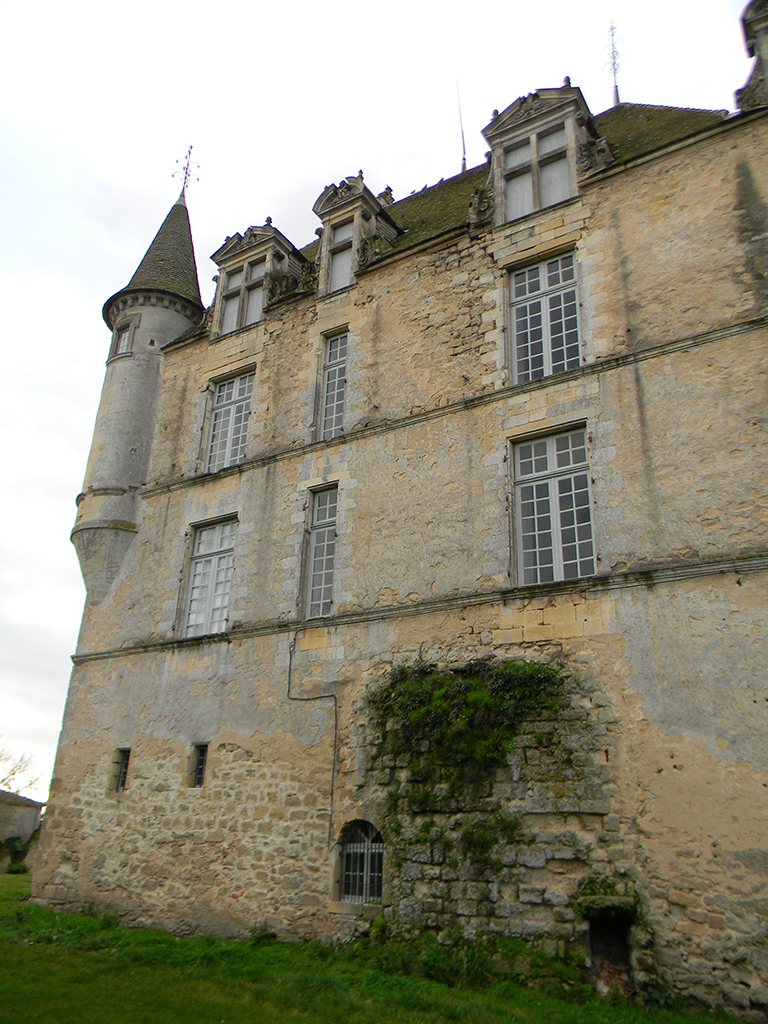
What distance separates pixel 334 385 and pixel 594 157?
4.86m

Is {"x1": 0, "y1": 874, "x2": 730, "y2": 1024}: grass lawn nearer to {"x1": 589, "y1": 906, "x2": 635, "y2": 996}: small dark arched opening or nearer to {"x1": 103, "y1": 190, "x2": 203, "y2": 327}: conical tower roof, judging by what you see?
{"x1": 589, "y1": 906, "x2": 635, "y2": 996}: small dark arched opening

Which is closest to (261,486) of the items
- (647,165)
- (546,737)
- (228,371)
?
(228,371)

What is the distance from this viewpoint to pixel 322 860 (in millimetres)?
8953

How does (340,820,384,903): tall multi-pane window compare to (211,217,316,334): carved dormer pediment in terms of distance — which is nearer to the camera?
(340,820,384,903): tall multi-pane window

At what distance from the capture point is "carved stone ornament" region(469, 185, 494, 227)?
1116cm

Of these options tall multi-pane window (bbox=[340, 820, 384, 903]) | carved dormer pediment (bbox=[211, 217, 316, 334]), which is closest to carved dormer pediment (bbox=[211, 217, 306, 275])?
carved dormer pediment (bbox=[211, 217, 316, 334])

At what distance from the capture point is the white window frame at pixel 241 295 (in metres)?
13.9

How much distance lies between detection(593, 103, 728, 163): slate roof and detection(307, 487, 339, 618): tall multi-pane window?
6029 millimetres

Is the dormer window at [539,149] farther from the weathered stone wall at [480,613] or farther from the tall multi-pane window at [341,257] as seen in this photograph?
the tall multi-pane window at [341,257]

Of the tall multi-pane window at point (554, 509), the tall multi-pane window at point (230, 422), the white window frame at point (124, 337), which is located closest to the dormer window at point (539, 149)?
the tall multi-pane window at point (554, 509)

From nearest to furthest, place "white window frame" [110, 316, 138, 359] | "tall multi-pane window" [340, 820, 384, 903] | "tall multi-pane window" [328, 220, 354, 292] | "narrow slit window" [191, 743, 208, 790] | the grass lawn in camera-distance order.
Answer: the grass lawn → "tall multi-pane window" [340, 820, 384, 903] → "narrow slit window" [191, 743, 208, 790] → "tall multi-pane window" [328, 220, 354, 292] → "white window frame" [110, 316, 138, 359]

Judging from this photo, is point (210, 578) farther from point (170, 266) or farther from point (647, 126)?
point (647, 126)

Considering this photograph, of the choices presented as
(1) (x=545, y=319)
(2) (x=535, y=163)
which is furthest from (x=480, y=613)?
(2) (x=535, y=163)

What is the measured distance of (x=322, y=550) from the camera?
1091cm
